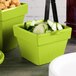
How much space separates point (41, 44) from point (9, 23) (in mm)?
130

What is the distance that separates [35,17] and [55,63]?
2.06 ft

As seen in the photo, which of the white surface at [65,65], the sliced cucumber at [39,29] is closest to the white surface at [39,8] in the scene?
the sliced cucumber at [39,29]

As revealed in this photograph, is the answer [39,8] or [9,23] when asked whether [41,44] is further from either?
[39,8]

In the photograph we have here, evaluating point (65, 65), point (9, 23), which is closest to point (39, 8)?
point (9, 23)

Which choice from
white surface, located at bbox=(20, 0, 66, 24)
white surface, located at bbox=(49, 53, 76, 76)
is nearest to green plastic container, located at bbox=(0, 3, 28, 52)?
white surface, located at bbox=(49, 53, 76, 76)

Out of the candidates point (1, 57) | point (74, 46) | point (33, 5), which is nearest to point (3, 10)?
point (1, 57)

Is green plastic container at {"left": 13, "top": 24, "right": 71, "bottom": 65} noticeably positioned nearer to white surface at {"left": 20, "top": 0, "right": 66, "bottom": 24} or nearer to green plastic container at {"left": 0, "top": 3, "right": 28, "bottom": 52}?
green plastic container at {"left": 0, "top": 3, "right": 28, "bottom": 52}

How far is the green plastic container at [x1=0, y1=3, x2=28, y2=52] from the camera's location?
64 centimetres

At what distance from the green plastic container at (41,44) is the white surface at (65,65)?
0.12 m

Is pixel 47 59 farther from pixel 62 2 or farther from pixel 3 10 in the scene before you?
pixel 62 2

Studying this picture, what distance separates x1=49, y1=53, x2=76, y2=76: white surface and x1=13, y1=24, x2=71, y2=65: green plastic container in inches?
4.5

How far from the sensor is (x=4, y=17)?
63 centimetres

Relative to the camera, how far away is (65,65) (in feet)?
1.51

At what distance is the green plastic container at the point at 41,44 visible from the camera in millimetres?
572
